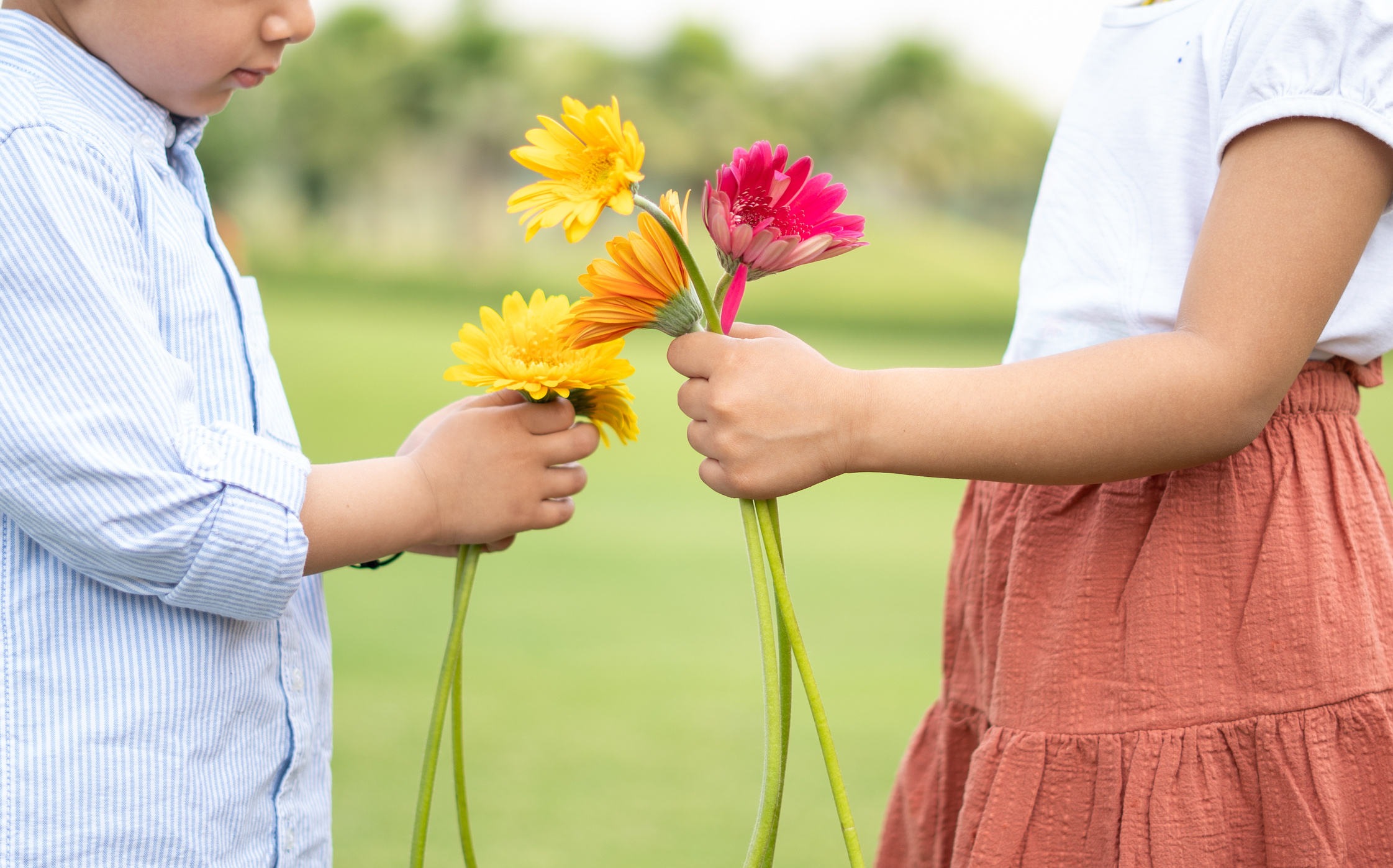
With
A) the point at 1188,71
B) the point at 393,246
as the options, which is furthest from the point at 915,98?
the point at 1188,71

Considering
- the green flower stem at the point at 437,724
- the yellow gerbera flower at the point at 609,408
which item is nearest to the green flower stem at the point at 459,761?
the green flower stem at the point at 437,724

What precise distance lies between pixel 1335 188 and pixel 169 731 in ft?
2.06

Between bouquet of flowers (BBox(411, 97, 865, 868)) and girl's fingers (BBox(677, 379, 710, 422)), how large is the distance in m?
0.03

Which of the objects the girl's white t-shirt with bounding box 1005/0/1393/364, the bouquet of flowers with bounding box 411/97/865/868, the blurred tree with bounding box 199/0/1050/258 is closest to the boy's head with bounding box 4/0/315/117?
the bouquet of flowers with bounding box 411/97/865/868

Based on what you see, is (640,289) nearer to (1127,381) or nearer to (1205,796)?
(1127,381)

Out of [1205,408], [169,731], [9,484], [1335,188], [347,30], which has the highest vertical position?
[347,30]

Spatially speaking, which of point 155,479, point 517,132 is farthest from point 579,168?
point 517,132

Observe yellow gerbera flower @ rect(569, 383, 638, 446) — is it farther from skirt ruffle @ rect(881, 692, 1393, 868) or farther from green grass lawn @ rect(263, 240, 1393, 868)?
skirt ruffle @ rect(881, 692, 1393, 868)

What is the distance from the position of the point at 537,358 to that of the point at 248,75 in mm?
231

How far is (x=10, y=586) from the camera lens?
1.85 feet

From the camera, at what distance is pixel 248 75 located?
2.04 feet

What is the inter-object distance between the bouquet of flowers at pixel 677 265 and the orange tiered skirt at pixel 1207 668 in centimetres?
14

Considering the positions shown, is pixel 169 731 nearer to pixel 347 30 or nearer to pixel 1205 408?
pixel 1205 408

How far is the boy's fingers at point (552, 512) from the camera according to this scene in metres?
0.64
